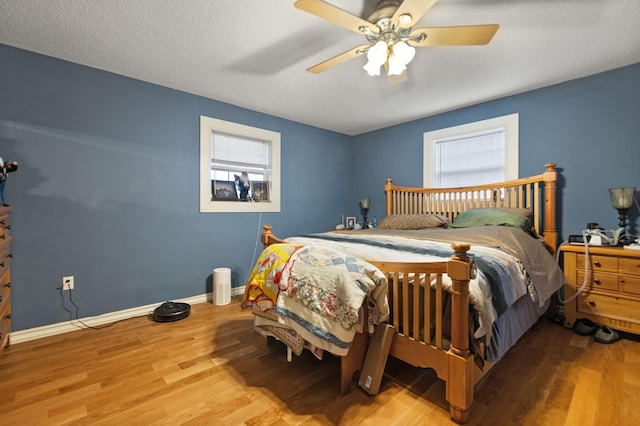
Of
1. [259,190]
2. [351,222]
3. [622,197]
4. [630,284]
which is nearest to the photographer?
[630,284]

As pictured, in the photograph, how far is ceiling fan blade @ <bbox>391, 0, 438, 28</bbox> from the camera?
4.40ft

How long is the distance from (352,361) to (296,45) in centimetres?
220

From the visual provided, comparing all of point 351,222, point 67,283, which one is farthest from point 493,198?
point 67,283

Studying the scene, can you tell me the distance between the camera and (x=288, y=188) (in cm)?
385

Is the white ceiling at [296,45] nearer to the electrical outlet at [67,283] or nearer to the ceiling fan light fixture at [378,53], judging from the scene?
the ceiling fan light fixture at [378,53]

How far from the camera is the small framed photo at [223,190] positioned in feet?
10.7

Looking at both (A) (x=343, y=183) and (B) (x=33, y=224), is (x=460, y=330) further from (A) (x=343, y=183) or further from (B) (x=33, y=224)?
(A) (x=343, y=183)

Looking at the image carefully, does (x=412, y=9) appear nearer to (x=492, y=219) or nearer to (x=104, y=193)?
(x=492, y=219)

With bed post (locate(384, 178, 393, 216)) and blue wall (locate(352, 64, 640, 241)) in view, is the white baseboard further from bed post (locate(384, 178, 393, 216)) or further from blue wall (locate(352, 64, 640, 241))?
blue wall (locate(352, 64, 640, 241))

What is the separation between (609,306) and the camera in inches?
85.6

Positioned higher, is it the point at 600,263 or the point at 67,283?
the point at 600,263

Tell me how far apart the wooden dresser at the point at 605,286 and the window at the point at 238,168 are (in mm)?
3114

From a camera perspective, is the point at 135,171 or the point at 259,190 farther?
the point at 259,190

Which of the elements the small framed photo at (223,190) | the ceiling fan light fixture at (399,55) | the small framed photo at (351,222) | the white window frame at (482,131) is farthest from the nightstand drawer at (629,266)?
the small framed photo at (223,190)
